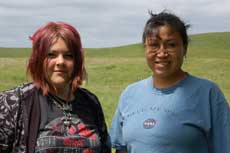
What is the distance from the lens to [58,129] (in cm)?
331

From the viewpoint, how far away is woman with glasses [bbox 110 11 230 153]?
11.1 ft

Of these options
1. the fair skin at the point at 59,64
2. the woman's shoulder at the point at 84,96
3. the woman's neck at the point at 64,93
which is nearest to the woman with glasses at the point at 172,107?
the woman's shoulder at the point at 84,96

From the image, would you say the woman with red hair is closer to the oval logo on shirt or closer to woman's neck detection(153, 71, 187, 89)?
the oval logo on shirt

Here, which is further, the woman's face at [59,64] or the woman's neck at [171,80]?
the woman's neck at [171,80]

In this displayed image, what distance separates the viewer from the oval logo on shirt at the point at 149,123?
347 cm

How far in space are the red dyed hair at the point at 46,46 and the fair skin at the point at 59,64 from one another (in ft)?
0.08

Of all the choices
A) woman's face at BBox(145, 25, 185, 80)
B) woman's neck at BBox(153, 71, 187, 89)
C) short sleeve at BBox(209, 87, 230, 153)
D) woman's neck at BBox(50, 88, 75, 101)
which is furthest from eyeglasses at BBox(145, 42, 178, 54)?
woman's neck at BBox(50, 88, 75, 101)

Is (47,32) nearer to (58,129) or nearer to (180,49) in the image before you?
(58,129)

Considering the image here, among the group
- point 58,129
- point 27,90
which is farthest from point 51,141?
point 27,90

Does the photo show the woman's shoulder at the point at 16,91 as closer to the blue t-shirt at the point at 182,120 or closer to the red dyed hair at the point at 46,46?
the red dyed hair at the point at 46,46

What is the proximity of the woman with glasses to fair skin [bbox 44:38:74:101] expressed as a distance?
0.59 m

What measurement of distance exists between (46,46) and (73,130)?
0.58 metres

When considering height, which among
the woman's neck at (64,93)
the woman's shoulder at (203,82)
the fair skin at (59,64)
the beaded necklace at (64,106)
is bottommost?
the beaded necklace at (64,106)

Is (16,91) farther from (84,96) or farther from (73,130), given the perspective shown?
(84,96)
